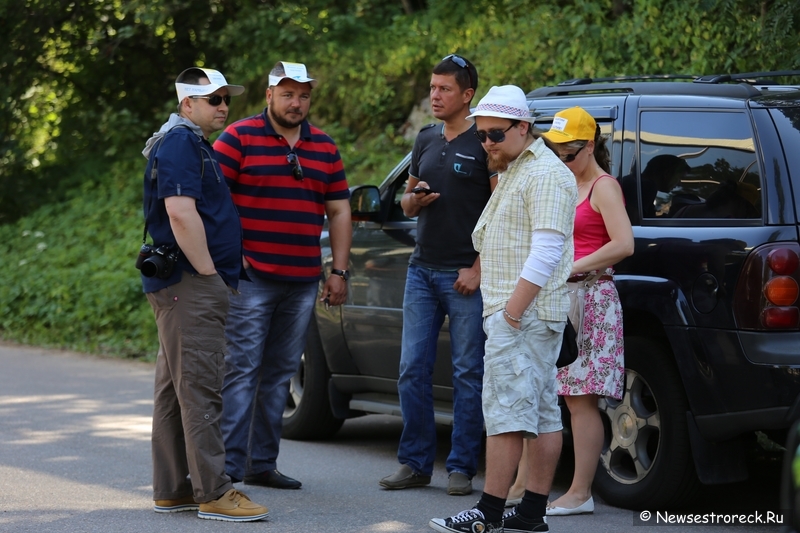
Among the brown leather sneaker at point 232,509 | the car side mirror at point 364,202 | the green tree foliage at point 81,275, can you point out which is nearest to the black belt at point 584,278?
the car side mirror at point 364,202

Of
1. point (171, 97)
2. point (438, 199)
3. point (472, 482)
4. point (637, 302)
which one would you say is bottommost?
point (472, 482)

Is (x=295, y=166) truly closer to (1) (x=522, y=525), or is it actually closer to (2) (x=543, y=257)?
(2) (x=543, y=257)

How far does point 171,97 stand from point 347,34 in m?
3.57

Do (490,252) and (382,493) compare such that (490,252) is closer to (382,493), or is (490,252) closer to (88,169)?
(382,493)

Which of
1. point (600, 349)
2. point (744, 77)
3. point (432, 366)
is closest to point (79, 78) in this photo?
point (432, 366)

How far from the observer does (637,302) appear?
17.2ft

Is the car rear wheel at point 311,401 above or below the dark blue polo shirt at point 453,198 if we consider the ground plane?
below

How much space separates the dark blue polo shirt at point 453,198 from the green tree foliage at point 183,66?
307 centimetres

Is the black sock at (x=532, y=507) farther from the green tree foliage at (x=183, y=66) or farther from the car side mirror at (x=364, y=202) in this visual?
the green tree foliage at (x=183, y=66)

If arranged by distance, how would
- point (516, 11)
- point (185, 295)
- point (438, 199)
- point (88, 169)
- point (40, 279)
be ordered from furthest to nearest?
point (88, 169), point (40, 279), point (516, 11), point (438, 199), point (185, 295)

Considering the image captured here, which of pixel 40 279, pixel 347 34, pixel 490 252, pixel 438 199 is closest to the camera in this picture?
pixel 490 252

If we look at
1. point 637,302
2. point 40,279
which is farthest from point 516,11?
point 637,302

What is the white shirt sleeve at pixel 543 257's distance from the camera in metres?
4.44

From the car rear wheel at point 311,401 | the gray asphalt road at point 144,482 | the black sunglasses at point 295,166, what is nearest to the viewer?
the gray asphalt road at point 144,482
